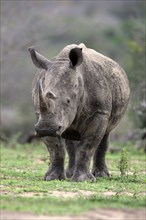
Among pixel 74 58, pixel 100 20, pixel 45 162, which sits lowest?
pixel 45 162

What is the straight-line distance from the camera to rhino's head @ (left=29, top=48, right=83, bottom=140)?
9922 millimetres

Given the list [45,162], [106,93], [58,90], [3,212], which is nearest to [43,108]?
[58,90]

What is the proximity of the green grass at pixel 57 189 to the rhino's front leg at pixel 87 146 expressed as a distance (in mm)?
255

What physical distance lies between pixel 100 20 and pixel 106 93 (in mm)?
40399

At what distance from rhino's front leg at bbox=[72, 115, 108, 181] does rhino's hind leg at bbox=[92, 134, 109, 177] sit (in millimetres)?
1232

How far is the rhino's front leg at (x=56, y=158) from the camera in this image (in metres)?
11.2

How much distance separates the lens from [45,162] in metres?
15.3

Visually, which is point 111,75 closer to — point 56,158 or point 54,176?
point 56,158

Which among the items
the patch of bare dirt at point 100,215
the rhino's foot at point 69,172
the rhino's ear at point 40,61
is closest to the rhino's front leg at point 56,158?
the rhino's foot at point 69,172

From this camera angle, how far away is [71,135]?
11453 mm

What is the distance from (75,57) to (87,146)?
1382 mm

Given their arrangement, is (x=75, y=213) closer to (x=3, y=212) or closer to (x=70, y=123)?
(x=3, y=212)

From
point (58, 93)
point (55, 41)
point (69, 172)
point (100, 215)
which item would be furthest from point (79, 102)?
point (55, 41)

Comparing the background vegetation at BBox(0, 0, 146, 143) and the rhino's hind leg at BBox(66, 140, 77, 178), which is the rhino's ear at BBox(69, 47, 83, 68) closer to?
the rhino's hind leg at BBox(66, 140, 77, 178)
